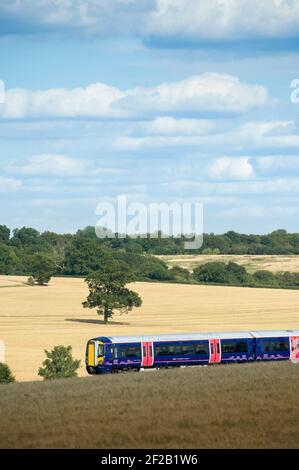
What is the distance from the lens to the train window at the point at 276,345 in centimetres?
5844

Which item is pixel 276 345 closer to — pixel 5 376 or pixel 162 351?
pixel 162 351

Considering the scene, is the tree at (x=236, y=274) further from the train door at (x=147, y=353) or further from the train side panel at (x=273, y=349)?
the train door at (x=147, y=353)

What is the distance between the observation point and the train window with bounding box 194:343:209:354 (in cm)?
5634

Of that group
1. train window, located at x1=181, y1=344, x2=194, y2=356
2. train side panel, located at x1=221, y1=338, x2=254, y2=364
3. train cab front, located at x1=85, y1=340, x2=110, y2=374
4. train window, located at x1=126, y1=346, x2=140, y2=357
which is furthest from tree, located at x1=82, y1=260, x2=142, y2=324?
train window, located at x1=126, y1=346, x2=140, y2=357

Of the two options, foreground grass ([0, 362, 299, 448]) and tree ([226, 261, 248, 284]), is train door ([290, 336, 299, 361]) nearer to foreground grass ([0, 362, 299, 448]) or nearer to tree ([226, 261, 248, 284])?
foreground grass ([0, 362, 299, 448])

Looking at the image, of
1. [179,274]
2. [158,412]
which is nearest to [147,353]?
[158,412]

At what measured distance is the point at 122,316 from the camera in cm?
12706

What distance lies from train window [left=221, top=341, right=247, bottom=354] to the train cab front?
22.2 feet

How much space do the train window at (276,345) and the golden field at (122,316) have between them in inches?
544

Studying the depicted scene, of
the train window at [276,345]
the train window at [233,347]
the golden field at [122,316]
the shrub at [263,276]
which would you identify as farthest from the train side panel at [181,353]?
the shrub at [263,276]

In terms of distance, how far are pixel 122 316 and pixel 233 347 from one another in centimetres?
7022

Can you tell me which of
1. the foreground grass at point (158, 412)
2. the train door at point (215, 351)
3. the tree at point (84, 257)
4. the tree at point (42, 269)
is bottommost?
the foreground grass at point (158, 412)
